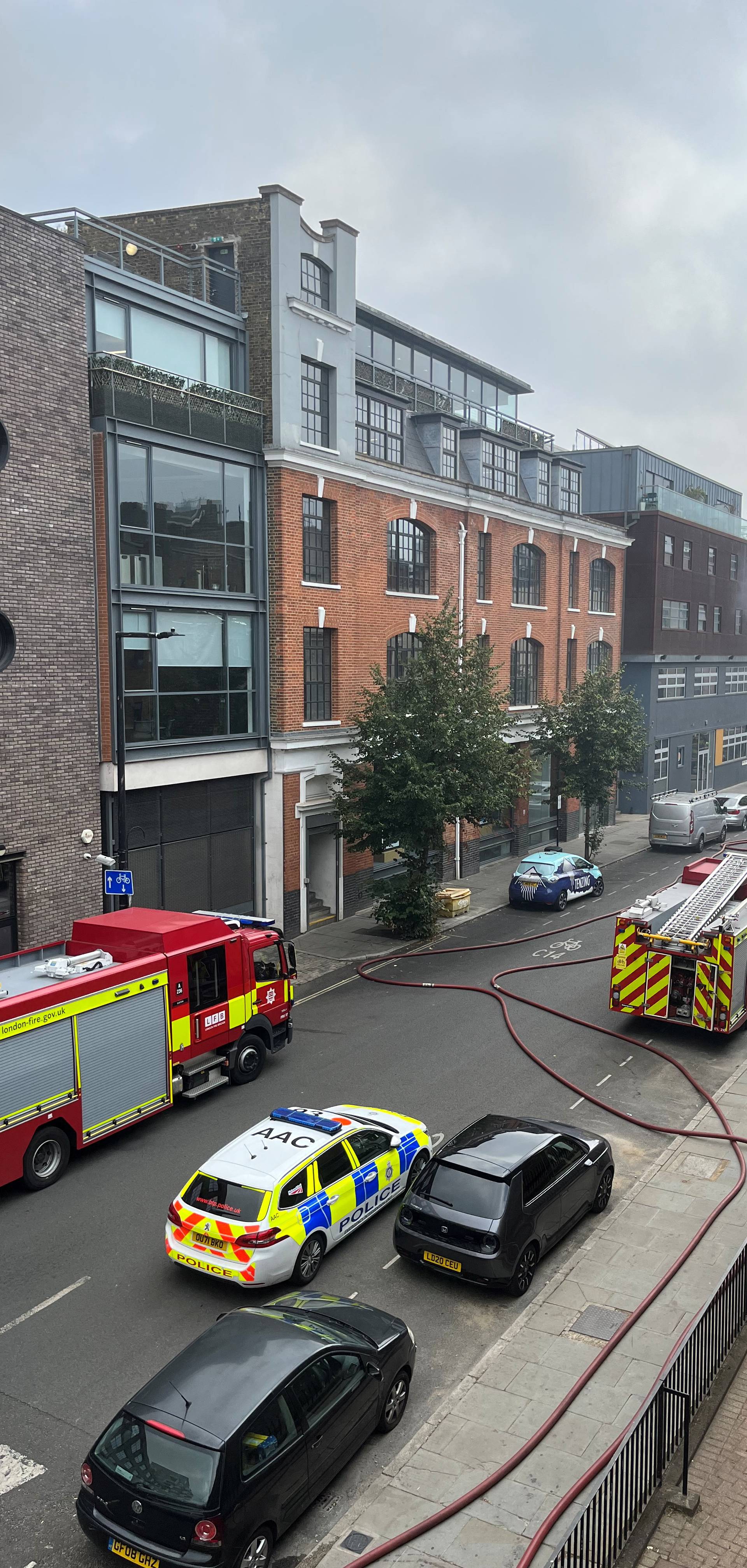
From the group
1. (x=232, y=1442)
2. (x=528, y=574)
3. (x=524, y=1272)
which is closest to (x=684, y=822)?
(x=528, y=574)

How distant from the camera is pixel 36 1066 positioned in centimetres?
1380

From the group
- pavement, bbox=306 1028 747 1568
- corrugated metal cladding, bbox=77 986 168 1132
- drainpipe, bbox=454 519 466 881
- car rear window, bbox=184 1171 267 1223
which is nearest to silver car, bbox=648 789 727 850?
drainpipe, bbox=454 519 466 881

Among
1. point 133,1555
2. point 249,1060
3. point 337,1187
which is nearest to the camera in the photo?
point 133,1555

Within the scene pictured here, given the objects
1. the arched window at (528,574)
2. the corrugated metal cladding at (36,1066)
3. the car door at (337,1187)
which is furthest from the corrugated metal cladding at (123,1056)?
the arched window at (528,574)

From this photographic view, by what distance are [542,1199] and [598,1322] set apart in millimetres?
1372

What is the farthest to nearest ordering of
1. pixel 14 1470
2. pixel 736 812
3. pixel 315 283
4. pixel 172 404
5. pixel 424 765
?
1. pixel 736 812
2. pixel 315 283
3. pixel 424 765
4. pixel 172 404
5. pixel 14 1470

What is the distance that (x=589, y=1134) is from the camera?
45.1 feet

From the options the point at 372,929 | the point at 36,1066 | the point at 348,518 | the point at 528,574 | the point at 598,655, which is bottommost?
the point at 372,929

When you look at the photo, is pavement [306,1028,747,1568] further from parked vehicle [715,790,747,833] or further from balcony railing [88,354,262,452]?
parked vehicle [715,790,747,833]

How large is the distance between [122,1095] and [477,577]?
2560cm

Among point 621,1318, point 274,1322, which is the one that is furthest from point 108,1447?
point 621,1318

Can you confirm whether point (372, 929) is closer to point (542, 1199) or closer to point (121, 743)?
point (121, 743)

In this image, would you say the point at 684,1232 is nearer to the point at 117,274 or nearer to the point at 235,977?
the point at 235,977

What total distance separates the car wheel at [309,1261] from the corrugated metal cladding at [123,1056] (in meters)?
4.26
